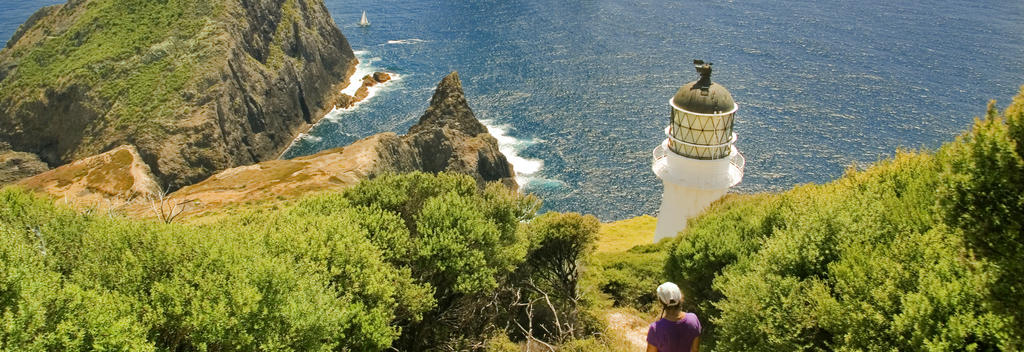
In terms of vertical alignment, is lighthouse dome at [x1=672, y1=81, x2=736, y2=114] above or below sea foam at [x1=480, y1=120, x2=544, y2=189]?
above

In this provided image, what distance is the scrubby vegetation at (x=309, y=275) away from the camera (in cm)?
1805

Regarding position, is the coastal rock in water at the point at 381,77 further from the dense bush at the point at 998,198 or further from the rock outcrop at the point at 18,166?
the dense bush at the point at 998,198

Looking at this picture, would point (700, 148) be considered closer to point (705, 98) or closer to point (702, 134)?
point (702, 134)

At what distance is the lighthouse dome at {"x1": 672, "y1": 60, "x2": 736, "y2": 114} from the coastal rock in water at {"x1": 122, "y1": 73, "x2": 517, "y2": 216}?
48.6 m

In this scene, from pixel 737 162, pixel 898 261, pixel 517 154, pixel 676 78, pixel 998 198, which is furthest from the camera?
pixel 676 78

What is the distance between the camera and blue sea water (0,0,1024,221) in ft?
308

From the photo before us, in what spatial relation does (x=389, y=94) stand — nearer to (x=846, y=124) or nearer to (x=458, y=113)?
(x=458, y=113)

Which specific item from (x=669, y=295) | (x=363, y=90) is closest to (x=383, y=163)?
(x=363, y=90)

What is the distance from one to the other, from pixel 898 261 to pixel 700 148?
19041mm

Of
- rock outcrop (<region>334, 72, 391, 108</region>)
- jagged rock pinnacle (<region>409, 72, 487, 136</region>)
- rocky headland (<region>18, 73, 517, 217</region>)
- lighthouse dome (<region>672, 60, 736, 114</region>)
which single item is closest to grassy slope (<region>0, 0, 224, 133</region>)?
rocky headland (<region>18, 73, 517, 217</region>)

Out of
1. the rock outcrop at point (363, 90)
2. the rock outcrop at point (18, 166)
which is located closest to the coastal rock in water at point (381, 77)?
the rock outcrop at point (363, 90)

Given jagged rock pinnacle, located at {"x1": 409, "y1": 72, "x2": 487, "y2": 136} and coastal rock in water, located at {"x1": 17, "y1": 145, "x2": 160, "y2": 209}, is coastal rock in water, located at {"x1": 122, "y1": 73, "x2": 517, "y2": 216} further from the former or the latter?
coastal rock in water, located at {"x1": 17, "y1": 145, "x2": 160, "y2": 209}

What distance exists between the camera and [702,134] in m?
36.8

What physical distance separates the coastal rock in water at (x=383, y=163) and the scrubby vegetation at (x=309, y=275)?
45.8 meters
